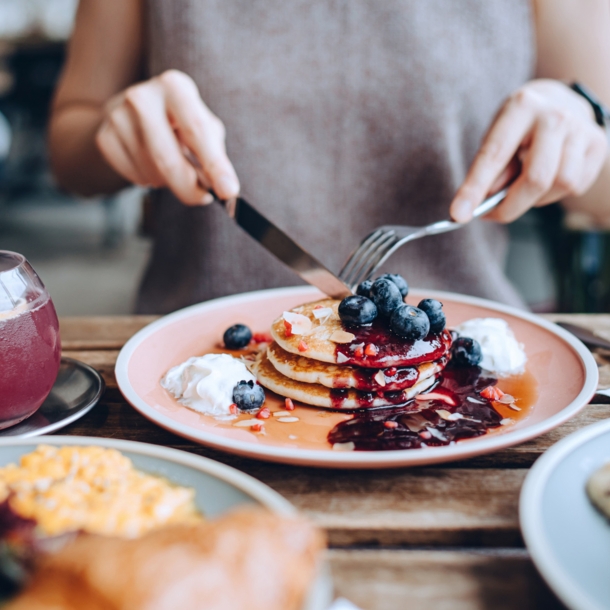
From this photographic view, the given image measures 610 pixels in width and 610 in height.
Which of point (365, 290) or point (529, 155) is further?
point (529, 155)

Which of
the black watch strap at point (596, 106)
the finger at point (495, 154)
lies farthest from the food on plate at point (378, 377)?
the black watch strap at point (596, 106)

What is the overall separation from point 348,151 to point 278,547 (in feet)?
5.16

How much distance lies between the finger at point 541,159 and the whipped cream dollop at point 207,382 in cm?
90

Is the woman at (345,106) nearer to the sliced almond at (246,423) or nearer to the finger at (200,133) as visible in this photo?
the finger at (200,133)

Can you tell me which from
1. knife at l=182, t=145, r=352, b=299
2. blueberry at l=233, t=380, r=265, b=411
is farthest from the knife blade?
blueberry at l=233, t=380, r=265, b=411

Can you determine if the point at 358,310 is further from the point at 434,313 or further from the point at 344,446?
the point at 344,446

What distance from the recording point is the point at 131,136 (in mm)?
1513

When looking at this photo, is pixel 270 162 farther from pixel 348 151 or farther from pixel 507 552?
pixel 507 552

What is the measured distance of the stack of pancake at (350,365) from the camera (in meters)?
1.01

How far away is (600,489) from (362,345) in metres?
0.45

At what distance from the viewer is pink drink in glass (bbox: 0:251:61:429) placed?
0.87 m

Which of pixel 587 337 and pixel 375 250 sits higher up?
pixel 375 250

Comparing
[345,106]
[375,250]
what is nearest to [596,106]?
[345,106]

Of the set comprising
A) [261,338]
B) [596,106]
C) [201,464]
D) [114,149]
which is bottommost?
[261,338]
